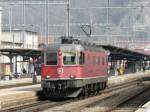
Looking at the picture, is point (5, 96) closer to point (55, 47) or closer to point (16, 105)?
point (16, 105)

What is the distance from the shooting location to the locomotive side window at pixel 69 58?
31.8 m

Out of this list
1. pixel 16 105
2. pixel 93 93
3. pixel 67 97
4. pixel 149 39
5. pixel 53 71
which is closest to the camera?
pixel 16 105

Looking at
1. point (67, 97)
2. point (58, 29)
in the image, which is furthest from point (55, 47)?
point (58, 29)

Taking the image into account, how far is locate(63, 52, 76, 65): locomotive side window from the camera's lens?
31.8 meters

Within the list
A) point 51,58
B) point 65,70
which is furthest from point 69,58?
A: point 51,58

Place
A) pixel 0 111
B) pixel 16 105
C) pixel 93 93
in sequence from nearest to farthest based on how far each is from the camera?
pixel 0 111 → pixel 16 105 → pixel 93 93

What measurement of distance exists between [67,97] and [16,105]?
258 inches

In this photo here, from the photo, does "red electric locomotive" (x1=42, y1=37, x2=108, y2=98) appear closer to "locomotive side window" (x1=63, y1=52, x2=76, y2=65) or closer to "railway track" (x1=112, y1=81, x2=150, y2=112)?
"locomotive side window" (x1=63, y1=52, x2=76, y2=65)

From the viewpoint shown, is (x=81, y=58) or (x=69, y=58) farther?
(x=81, y=58)

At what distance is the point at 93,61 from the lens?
35875 mm

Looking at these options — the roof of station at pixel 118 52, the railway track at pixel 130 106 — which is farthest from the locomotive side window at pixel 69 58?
the roof of station at pixel 118 52

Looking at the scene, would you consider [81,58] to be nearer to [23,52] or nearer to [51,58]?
[51,58]

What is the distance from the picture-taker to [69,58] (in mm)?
31969

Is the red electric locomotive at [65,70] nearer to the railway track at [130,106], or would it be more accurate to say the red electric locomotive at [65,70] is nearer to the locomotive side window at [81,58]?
the locomotive side window at [81,58]
